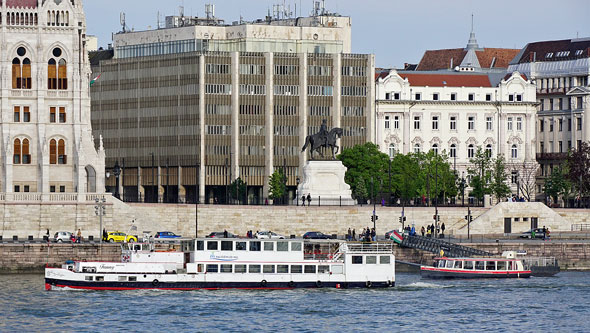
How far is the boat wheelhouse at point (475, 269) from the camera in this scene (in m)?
149

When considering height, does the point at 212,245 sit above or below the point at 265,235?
above

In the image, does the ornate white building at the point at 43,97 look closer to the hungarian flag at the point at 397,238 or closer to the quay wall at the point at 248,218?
the quay wall at the point at 248,218

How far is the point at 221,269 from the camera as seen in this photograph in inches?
5241

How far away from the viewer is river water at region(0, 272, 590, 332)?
115812 millimetres

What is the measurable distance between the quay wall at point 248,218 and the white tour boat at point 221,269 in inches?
1199

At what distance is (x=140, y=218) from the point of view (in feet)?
560

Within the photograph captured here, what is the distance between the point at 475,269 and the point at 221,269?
82.7ft

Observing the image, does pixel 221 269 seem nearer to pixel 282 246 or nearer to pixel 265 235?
pixel 282 246

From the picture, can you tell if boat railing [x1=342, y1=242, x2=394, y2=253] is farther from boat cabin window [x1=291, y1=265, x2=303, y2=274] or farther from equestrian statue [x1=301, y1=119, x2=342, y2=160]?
equestrian statue [x1=301, y1=119, x2=342, y2=160]

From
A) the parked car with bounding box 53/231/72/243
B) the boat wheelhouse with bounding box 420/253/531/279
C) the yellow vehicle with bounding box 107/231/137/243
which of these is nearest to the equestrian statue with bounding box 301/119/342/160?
the yellow vehicle with bounding box 107/231/137/243

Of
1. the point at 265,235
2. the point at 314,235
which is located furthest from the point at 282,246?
the point at 314,235

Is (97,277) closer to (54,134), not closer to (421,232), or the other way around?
(54,134)

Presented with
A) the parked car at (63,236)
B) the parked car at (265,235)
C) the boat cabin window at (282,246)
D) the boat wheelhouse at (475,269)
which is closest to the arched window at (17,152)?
the parked car at (63,236)

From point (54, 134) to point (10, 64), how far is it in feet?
24.1
